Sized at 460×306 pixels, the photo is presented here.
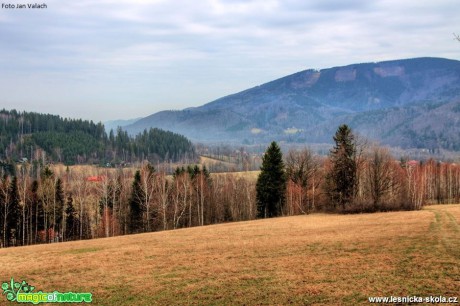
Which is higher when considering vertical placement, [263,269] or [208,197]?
[263,269]

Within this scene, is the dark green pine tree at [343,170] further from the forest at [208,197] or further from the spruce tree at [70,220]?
the spruce tree at [70,220]

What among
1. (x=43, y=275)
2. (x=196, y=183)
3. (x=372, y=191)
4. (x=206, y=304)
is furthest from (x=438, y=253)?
(x=196, y=183)

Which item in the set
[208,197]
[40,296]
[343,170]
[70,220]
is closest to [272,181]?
[343,170]

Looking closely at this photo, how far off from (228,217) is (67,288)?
85.0 metres

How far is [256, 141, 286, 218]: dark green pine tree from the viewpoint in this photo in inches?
3460

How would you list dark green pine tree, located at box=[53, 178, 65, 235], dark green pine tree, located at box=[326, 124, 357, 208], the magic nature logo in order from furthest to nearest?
dark green pine tree, located at box=[53, 178, 65, 235] → dark green pine tree, located at box=[326, 124, 357, 208] → the magic nature logo

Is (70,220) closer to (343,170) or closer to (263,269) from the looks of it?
(343,170)

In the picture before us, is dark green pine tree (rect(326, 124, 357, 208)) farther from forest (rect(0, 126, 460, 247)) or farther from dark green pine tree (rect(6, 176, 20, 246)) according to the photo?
dark green pine tree (rect(6, 176, 20, 246))

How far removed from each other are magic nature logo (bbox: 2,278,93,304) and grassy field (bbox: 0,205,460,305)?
2.08 feet

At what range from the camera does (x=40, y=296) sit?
83.2ft

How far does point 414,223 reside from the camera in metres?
48.2

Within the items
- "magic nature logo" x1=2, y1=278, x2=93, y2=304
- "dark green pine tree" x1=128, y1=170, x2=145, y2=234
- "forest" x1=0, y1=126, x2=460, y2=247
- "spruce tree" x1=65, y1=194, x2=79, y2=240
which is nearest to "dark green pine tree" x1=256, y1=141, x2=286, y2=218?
"forest" x1=0, y1=126, x2=460, y2=247

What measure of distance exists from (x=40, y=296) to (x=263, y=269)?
14.6m

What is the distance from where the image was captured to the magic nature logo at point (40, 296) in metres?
24.6
